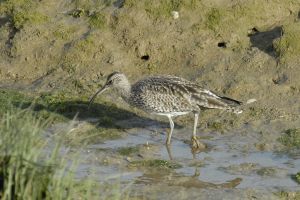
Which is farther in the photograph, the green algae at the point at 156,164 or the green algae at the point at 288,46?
the green algae at the point at 288,46

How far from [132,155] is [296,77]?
3.75 metres

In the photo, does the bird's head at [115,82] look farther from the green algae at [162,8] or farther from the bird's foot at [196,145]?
the green algae at [162,8]

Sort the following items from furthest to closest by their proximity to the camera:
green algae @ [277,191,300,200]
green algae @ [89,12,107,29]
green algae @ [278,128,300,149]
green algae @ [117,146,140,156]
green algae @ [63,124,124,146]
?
1. green algae @ [89,12,107,29]
2. green algae @ [63,124,124,146]
3. green algae @ [278,128,300,149]
4. green algae @ [117,146,140,156]
5. green algae @ [277,191,300,200]

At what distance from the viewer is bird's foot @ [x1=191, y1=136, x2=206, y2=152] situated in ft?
44.8

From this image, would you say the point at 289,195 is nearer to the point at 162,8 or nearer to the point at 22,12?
the point at 162,8

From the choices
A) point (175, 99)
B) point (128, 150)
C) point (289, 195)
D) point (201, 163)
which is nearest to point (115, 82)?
point (175, 99)

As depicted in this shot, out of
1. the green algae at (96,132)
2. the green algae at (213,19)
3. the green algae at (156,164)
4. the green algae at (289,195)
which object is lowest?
the green algae at (289,195)

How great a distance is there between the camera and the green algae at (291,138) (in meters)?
13.6

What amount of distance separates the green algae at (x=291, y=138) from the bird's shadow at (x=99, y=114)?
2187mm

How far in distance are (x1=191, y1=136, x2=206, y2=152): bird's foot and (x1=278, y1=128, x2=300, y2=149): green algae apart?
4.28 feet

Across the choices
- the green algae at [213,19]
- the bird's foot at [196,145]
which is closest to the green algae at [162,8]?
the green algae at [213,19]

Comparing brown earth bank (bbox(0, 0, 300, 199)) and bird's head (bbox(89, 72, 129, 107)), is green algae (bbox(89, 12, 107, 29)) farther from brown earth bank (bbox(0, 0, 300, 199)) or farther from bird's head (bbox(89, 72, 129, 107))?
bird's head (bbox(89, 72, 129, 107))

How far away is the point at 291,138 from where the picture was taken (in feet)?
45.1

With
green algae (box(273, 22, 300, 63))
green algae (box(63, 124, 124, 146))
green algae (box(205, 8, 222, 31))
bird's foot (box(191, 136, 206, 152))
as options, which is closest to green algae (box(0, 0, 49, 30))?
green algae (box(205, 8, 222, 31))
